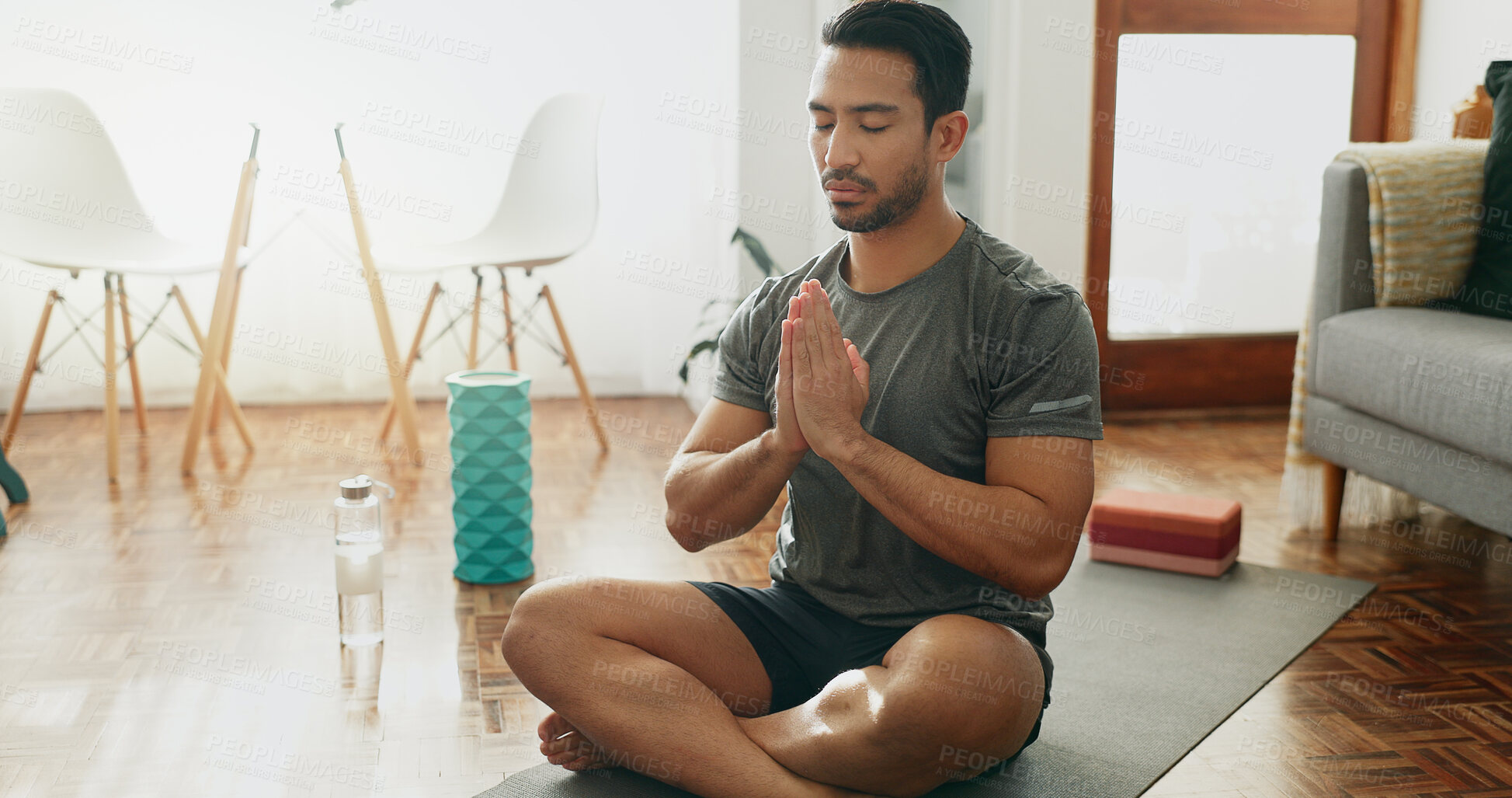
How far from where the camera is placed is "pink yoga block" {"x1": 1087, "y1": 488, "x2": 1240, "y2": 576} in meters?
2.35

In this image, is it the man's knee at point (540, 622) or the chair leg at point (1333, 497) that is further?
the chair leg at point (1333, 497)

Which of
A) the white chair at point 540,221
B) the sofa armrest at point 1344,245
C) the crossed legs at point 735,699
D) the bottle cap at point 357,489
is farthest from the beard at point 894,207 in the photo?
the white chair at point 540,221

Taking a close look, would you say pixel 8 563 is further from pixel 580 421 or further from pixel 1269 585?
pixel 1269 585

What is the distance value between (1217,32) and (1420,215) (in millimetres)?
1391

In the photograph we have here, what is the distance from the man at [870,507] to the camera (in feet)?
4.40

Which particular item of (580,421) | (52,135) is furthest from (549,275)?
(52,135)

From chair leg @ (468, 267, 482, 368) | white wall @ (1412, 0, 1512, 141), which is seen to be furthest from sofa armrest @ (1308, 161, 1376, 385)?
chair leg @ (468, 267, 482, 368)

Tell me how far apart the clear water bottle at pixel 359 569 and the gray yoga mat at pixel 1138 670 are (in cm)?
62

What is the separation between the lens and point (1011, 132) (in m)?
3.62

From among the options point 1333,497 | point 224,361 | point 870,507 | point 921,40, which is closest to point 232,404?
point 224,361

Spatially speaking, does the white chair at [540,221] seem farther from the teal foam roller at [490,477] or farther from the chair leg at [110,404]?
the teal foam roller at [490,477]

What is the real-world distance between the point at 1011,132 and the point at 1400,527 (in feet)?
5.08

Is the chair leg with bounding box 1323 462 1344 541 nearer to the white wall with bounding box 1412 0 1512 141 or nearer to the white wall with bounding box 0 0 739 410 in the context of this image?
the white wall with bounding box 1412 0 1512 141

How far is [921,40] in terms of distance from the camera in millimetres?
1400
